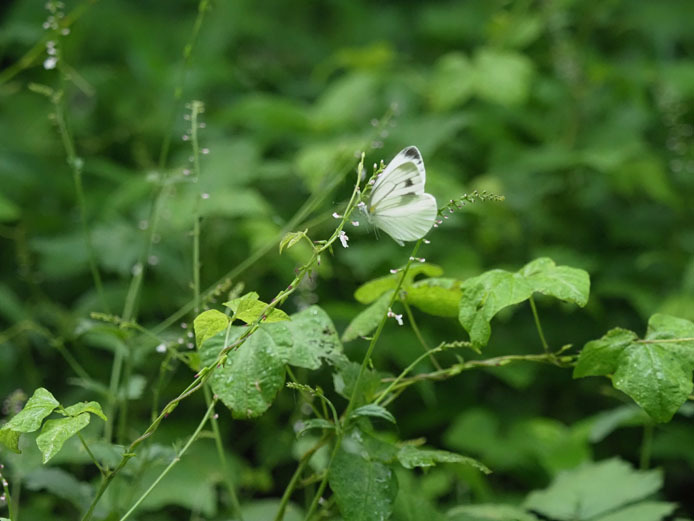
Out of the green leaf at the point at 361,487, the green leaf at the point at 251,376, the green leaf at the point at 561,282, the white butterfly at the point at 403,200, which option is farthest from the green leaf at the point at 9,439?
the green leaf at the point at 561,282

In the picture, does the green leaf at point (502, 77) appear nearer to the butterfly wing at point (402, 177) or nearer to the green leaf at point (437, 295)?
the green leaf at point (437, 295)

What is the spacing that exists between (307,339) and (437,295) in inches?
7.7

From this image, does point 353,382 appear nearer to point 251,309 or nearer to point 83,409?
point 251,309

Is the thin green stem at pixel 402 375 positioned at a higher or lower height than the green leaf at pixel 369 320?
lower

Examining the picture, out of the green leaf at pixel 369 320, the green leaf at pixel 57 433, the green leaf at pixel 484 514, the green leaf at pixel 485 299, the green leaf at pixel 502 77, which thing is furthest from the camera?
the green leaf at pixel 502 77

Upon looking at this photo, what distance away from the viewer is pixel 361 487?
33.0 inches

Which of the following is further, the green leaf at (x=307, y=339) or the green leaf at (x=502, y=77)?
the green leaf at (x=502, y=77)

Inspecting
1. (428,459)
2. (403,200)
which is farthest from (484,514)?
(403,200)

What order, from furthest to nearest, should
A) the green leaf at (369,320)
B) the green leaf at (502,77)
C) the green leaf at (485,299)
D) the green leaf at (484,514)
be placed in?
1. the green leaf at (502,77)
2. the green leaf at (484,514)
3. the green leaf at (369,320)
4. the green leaf at (485,299)

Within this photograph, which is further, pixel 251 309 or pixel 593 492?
pixel 593 492

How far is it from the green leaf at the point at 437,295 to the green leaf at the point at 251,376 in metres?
0.22

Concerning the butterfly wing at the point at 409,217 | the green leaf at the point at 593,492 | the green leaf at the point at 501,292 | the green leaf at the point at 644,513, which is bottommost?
the green leaf at the point at 593,492

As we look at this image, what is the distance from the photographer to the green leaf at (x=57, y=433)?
27.7 inches

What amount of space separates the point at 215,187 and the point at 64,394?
747 mm
